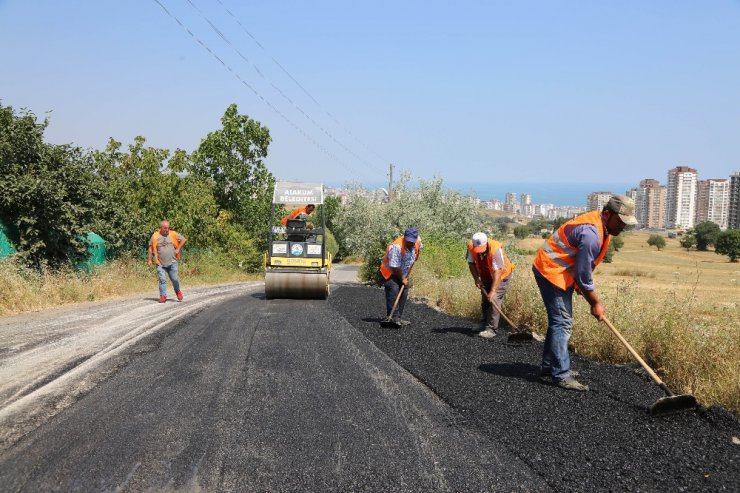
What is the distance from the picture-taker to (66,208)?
1648 cm

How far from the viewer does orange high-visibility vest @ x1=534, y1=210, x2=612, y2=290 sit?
6.47 metres

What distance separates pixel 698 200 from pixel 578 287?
203 metres

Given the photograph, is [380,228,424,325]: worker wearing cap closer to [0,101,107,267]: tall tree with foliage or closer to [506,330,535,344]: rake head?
[506,330,535,344]: rake head

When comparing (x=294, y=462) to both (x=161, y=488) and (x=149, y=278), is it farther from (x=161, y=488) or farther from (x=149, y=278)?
(x=149, y=278)

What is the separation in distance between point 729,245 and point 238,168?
62703mm

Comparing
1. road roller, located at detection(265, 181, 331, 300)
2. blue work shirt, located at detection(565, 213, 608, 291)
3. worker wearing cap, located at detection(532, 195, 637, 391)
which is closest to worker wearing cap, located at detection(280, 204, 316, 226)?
road roller, located at detection(265, 181, 331, 300)

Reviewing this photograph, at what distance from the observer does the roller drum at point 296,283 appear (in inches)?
612

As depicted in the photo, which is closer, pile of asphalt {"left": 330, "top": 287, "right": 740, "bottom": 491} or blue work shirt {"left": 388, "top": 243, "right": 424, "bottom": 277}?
pile of asphalt {"left": 330, "top": 287, "right": 740, "bottom": 491}

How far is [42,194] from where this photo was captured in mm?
15594

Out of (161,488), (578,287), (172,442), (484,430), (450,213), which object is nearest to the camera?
(161,488)

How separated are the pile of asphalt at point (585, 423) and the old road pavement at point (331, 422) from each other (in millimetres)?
19

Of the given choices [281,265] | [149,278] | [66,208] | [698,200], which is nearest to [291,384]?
[281,265]

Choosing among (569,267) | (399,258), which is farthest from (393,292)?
(569,267)

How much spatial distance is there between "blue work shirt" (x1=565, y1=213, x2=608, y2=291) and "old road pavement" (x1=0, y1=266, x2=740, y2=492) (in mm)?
1082
